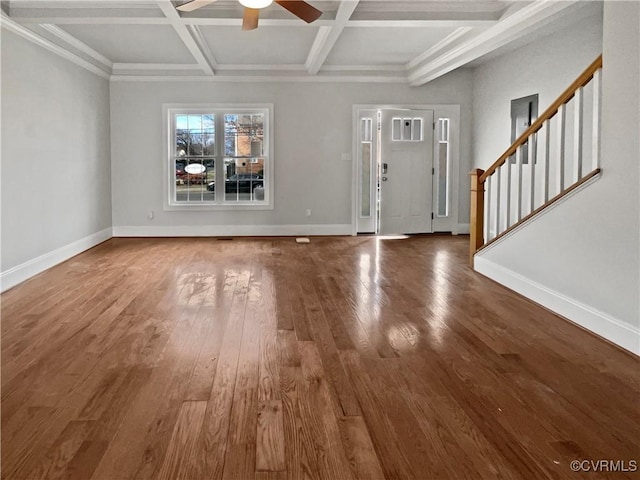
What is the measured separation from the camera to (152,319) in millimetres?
4328

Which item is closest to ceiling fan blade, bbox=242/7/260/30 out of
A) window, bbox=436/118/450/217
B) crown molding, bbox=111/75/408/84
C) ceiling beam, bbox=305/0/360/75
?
ceiling beam, bbox=305/0/360/75

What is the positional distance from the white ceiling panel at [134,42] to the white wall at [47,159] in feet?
1.42

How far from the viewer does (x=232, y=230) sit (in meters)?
9.38

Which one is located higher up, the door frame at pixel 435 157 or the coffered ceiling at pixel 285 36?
the coffered ceiling at pixel 285 36

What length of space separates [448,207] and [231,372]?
23.3ft

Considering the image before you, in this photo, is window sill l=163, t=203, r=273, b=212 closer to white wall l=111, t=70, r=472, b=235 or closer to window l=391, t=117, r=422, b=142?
white wall l=111, t=70, r=472, b=235

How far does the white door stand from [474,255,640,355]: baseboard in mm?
3574

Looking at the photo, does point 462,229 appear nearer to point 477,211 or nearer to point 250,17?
point 477,211

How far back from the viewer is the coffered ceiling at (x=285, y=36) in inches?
214

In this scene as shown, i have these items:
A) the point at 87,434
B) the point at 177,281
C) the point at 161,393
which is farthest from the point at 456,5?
the point at 87,434

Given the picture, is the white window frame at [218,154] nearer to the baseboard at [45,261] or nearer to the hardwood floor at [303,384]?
the baseboard at [45,261]

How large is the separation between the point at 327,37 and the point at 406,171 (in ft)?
11.5

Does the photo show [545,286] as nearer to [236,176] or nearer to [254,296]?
[254,296]
